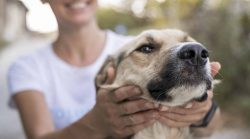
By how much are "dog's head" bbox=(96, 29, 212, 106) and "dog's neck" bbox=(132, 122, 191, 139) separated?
121 mm

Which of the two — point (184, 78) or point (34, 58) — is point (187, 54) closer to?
point (184, 78)

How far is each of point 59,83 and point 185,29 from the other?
40cm

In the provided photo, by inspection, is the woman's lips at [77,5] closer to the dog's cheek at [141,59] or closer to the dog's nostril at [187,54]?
the dog's cheek at [141,59]

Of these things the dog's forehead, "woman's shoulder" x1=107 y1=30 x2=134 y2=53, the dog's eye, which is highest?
the dog's forehead

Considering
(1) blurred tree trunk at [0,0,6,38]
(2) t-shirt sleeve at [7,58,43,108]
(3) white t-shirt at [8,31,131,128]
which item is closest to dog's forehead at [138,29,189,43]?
(3) white t-shirt at [8,31,131,128]

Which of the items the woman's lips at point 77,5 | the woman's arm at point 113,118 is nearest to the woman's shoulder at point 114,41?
the woman's lips at point 77,5

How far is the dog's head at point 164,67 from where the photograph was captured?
1.03m

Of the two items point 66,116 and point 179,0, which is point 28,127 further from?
point 179,0

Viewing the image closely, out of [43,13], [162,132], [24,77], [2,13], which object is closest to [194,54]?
[162,132]

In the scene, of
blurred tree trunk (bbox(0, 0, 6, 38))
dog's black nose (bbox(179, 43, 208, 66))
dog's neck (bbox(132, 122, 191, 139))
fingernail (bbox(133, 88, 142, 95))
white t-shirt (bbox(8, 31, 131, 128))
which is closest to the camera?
dog's black nose (bbox(179, 43, 208, 66))

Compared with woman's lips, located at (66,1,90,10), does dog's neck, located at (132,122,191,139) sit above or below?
below

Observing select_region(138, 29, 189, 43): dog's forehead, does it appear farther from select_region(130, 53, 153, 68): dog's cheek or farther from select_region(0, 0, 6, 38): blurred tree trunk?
select_region(0, 0, 6, 38): blurred tree trunk

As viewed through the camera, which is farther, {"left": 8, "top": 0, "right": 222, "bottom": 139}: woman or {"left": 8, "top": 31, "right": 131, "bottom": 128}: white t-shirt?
{"left": 8, "top": 31, "right": 131, "bottom": 128}: white t-shirt

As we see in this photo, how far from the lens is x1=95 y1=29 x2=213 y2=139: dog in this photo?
3.38 feet
